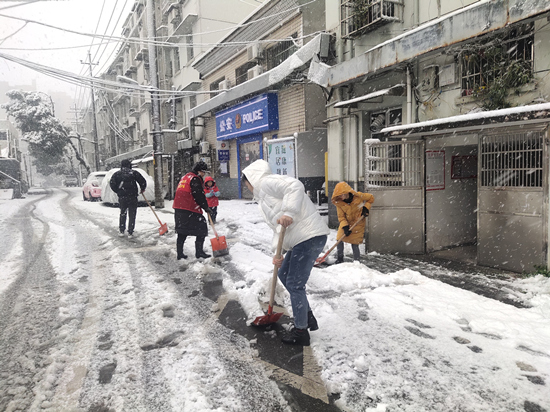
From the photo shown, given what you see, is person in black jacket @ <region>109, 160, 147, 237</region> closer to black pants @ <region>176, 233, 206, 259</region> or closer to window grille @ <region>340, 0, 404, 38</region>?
black pants @ <region>176, 233, 206, 259</region>

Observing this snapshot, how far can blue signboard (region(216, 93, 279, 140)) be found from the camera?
45.4 feet

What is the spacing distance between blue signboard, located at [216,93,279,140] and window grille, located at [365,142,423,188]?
705 centimetres

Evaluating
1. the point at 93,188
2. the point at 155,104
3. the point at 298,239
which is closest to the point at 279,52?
the point at 155,104

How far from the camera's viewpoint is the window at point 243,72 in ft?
52.4

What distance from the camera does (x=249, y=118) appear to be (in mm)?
15133

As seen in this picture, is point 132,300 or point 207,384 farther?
point 132,300

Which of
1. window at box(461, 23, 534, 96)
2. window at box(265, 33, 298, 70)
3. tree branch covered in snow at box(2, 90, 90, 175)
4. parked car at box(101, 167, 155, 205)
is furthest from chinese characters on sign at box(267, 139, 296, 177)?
tree branch covered in snow at box(2, 90, 90, 175)

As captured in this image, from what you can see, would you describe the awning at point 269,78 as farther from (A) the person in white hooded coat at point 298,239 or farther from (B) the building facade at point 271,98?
(A) the person in white hooded coat at point 298,239

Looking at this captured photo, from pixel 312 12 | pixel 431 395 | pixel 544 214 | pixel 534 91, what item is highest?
pixel 312 12

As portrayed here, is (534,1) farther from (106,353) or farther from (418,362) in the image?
(106,353)

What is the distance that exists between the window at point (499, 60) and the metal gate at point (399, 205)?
140 centimetres

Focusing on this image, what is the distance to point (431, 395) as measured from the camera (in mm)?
2756

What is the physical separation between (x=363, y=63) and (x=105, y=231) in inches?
309

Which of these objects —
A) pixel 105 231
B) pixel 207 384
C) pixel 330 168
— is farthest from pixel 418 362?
pixel 105 231
